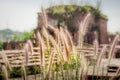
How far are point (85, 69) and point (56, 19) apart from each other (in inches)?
569

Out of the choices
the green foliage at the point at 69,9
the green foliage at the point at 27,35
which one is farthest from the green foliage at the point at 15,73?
the green foliage at the point at 69,9

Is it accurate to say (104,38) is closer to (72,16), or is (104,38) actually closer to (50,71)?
(72,16)

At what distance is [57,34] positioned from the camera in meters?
3.33

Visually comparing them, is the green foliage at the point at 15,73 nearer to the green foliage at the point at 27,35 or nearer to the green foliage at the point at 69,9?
the green foliage at the point at 27,35

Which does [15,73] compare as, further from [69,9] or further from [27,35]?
[69,9]

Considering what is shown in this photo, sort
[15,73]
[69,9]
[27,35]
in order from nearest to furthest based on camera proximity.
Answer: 1. [15,73]
2. [27,35]
3. [69,9]

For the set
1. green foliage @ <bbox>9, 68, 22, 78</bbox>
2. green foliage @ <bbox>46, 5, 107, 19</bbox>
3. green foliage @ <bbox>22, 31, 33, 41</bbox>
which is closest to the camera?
green foliage @ <bbox>9, 68, 22, 78</bbox>

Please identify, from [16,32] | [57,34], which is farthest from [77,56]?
[16,32]

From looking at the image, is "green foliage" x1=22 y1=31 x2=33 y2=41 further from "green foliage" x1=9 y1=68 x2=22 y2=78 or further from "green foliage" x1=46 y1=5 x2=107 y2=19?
"green foliage" x1=9 y1=68 x2=22 y2=78

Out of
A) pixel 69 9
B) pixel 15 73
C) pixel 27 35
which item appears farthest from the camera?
pixel 69 9

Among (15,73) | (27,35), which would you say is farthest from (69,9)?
(15,73)

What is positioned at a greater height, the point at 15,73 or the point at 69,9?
the point at 69,9

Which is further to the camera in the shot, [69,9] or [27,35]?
[69,9]

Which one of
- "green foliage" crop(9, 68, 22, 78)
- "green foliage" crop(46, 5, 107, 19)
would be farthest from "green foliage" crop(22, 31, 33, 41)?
"green foliage" crop(9, 68, 22, 78)
